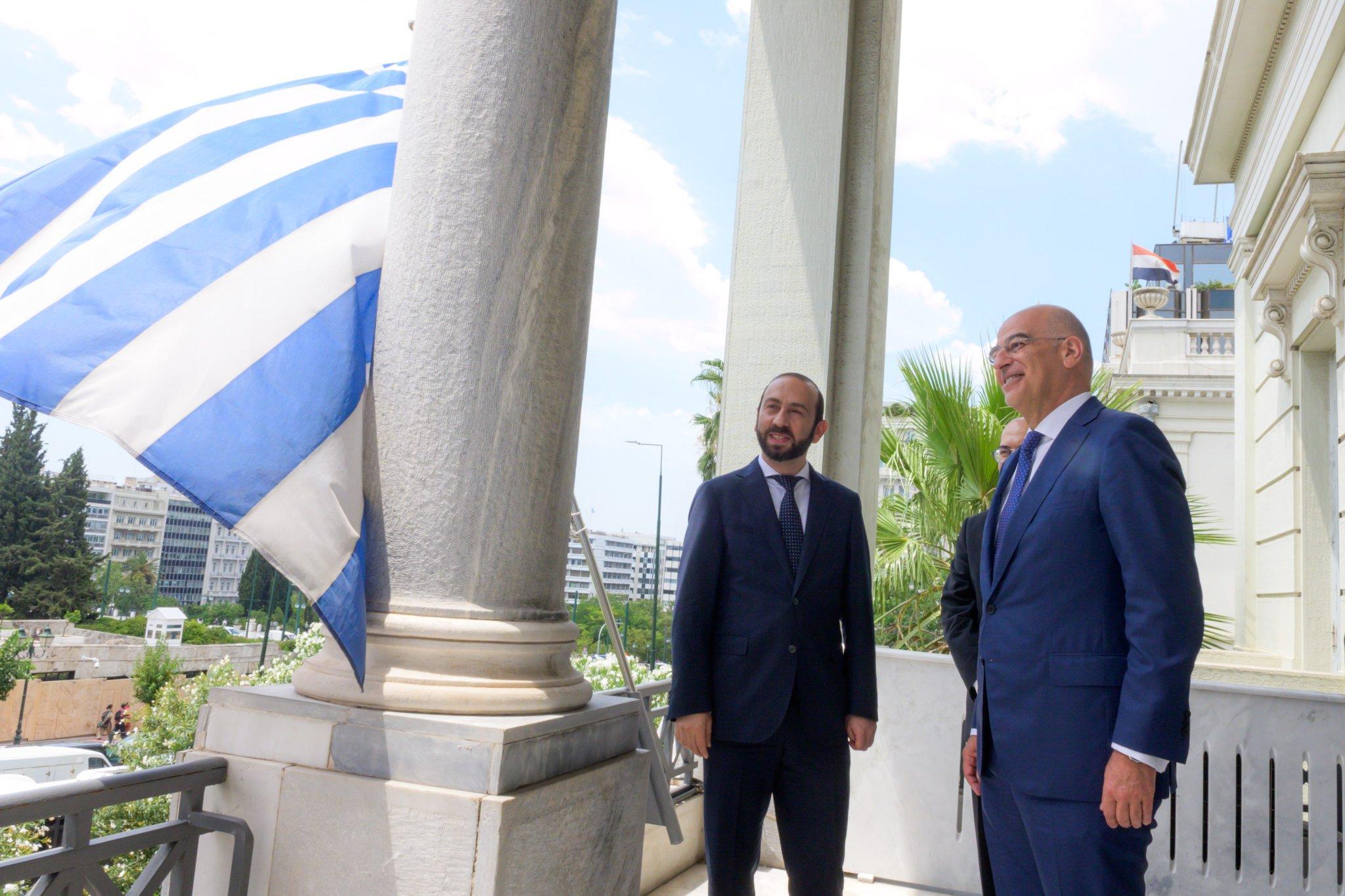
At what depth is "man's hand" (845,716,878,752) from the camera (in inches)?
109

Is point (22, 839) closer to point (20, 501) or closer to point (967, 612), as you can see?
point (967, 612)

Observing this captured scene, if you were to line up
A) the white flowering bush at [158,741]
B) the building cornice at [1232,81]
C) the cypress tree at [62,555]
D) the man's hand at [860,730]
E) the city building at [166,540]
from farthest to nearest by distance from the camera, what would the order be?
1. the city building at [166,540]
2. the cypress tree at [62,555]
3. the white flowering bush at [158,741]
4. the building cornice at [1232,81]
5. the man's hand at [860,730]

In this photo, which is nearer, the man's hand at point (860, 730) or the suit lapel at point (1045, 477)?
the suit lapel at point (1045, 477)

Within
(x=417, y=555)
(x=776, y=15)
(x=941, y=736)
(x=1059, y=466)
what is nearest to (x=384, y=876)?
(x=417, y=555)

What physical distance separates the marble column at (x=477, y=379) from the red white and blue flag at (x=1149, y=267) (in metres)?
48.1

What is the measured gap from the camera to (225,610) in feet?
170

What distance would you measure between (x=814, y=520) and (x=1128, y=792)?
1.22 meters

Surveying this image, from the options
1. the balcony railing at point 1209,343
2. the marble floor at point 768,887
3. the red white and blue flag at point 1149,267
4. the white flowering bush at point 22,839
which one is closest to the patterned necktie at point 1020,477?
the marble floor at point 768,887

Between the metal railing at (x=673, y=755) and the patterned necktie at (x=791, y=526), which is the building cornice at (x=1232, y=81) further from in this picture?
the metal railing at (x=673, y=755)

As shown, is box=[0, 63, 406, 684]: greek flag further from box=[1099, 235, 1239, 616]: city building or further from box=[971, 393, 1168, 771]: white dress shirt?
box=[1099, 235, 1239, 616]: city building

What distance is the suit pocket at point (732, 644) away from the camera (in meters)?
2.73

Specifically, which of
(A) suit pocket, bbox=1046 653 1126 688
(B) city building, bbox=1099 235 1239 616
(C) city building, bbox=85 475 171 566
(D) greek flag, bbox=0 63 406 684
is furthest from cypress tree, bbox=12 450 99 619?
(A) suit pocket, bbox=1046 653 1126 688

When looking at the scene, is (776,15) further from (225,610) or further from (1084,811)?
(225,610)

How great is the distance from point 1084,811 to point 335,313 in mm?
1976
